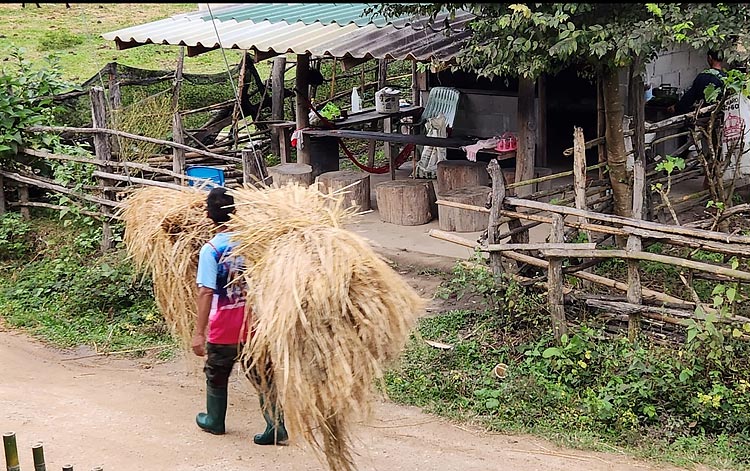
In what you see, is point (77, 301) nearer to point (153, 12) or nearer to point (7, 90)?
point (7, 90)

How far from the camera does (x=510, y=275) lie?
19.8ft

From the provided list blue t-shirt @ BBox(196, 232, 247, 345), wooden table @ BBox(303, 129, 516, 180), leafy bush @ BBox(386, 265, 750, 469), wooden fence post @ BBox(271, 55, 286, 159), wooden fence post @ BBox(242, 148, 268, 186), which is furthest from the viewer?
wooden fence post @ BBox(271, 55, 286, 159)

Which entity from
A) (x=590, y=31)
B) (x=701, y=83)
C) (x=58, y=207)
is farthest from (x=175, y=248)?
(x=701, y=83)

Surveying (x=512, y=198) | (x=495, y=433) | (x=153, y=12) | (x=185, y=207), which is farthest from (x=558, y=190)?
(x=153, y=12)

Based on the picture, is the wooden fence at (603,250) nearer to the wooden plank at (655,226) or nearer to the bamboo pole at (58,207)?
the wooden plank at (655,226)

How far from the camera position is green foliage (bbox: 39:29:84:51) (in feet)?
53.0

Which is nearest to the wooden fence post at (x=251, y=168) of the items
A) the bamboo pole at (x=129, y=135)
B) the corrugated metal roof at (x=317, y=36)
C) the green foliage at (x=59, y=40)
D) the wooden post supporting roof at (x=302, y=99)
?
the bamboo pole at (x=129, y=135)

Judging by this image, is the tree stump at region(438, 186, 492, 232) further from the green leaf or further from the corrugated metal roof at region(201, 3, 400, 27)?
the green leaf

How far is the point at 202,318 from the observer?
14.3 ft

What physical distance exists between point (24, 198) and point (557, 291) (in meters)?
5.91

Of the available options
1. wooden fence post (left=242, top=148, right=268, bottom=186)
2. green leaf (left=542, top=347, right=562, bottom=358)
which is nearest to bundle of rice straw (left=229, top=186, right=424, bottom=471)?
green leaf (left=542, top=347, right=562, bottom=358)

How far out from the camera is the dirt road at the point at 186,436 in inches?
178

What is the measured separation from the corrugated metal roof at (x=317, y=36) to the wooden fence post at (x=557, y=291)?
238 cm

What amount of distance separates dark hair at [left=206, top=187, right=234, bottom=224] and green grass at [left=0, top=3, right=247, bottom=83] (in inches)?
464
